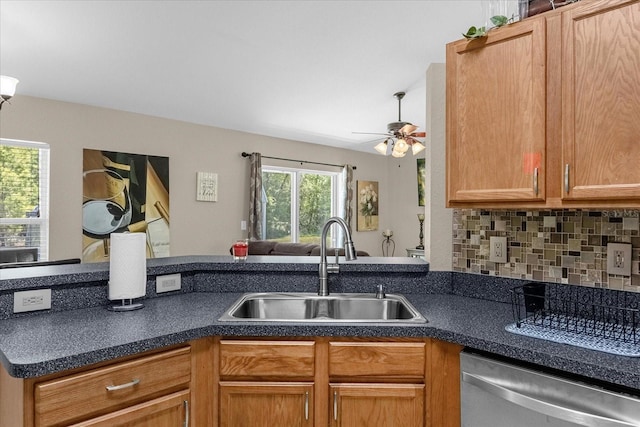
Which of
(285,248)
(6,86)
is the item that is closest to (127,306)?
(6,86)

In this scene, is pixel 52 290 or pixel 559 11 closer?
pixel 559 11

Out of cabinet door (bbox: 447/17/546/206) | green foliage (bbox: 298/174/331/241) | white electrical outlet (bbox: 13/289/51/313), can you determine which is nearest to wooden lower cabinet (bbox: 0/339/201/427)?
white electrical outlet (bbox: 13/289/51/313)

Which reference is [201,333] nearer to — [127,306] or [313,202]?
[127,306]

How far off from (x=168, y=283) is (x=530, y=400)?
5.19ft

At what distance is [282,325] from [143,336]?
46 centimetres

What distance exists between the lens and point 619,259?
153cm

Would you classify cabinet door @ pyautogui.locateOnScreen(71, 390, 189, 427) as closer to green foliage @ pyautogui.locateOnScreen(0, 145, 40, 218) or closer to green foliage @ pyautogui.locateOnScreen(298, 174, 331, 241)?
green foliage @ pyautogui.locateOnScreen(0, 145, 40, 218)

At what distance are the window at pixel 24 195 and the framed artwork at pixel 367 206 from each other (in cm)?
448

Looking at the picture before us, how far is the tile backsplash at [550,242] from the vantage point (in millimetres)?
1553

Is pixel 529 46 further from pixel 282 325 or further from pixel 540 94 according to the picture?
pixel 282 325

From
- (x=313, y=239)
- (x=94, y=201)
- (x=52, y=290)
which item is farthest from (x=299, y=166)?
(x=52, y=290)

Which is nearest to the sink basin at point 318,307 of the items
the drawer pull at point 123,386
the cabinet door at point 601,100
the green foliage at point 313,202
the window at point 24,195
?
the drawer pull at point 123,386

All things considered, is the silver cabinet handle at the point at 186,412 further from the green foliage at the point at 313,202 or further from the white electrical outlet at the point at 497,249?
the green foliage at the point at 313,202

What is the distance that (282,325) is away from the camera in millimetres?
1460
